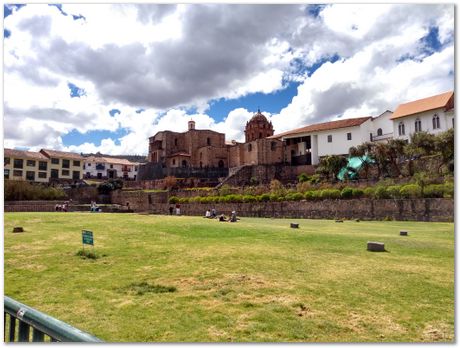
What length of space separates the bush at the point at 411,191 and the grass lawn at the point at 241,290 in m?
13.2

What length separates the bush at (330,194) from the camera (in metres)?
29.1

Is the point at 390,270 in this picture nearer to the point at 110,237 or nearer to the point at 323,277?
the point at 323,277

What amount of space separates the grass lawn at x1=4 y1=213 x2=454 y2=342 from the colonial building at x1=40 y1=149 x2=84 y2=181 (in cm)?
5147

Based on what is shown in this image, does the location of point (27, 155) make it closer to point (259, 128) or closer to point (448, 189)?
point (259, 128)

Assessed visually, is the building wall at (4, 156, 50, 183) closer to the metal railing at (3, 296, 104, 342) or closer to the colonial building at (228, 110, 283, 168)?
the colonial building at (228, 110, 283, 168)

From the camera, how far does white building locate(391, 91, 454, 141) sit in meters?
38.0

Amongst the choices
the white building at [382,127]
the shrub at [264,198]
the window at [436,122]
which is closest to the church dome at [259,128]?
the white building at [382,127]

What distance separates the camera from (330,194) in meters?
29.3

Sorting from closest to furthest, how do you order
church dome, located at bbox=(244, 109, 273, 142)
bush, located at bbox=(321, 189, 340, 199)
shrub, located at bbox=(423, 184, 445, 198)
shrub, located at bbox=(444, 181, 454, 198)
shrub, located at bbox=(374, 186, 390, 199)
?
shrub, located at bbox=(444, 181, 454, 198)
shrub, located at bbox=(423, 184, 445, 198)
shrub, located at bbox=(374, 186, 390, 199)
bush, located at bbox=(321, 189, 340, 199)
church dome, located at bbox=(244, 109, 273, 142)

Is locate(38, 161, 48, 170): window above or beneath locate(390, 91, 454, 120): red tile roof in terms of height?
beneath

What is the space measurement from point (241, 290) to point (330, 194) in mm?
23650

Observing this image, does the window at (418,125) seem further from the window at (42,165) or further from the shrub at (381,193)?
the window at (42,165)

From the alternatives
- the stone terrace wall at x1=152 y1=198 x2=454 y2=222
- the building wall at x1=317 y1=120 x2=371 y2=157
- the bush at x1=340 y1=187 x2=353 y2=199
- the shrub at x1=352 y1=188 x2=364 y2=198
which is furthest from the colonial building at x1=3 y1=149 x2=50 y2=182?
the shrub at x1=352 y1=188 x2=364 y2=198

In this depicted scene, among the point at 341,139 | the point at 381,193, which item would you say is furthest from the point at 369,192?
the point at 341,139
